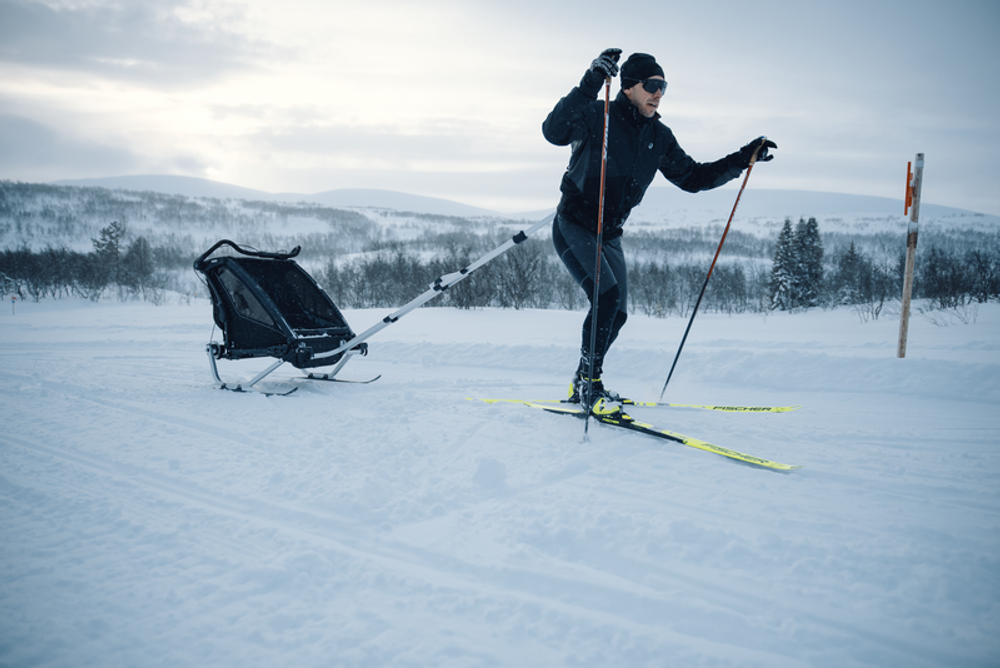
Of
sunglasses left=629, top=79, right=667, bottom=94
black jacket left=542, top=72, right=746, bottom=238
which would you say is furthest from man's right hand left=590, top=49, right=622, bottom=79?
sunglasses left=629, top=79, right=667, bottom=94

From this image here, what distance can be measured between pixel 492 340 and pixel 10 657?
5649mm

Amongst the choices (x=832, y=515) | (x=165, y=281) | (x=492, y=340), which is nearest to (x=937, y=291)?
(x=492, y=340)

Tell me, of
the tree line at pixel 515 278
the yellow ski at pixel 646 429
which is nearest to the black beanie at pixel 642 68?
the yellow ski at pixel 646 429

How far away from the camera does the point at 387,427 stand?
10.7 ft

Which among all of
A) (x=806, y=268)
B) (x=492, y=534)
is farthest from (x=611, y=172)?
(x=806, y=268)

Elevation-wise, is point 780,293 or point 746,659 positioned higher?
point 780,293

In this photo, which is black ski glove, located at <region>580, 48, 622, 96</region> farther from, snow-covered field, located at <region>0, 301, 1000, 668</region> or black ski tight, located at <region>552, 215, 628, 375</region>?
snow-covered field, located at <region>0, 301, 1000, 668</region>

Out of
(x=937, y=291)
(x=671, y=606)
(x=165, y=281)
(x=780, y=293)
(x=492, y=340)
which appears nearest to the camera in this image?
(x=671, y=606)

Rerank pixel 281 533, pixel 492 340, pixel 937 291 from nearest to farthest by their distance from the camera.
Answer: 1. pixel 281 533
2. pixel 492 340
3. pixel 937 291

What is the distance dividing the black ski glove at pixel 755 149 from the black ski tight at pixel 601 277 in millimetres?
1023

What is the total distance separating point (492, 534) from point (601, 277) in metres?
1.96

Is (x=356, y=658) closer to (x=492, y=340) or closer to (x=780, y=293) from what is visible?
(x=492, y=340)

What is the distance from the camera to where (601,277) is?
132 inches

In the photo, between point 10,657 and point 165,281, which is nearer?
point 10,657
